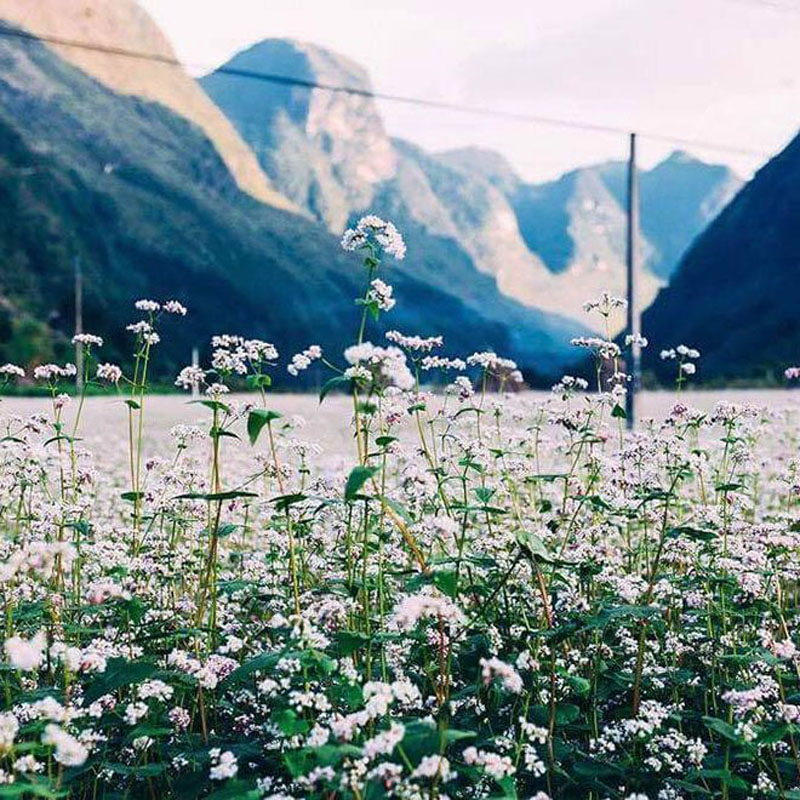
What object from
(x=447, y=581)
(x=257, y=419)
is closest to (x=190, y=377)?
(x=257, y=419)

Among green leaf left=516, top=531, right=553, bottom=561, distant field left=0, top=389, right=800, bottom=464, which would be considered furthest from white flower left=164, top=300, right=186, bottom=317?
distant field left=0, top=389, right=800, bottom=464

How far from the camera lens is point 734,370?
86.1m

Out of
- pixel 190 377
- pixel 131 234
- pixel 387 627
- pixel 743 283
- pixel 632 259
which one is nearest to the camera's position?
pixel 387 627

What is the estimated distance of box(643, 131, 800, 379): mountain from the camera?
329 ft

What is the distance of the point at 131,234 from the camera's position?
14150 cm

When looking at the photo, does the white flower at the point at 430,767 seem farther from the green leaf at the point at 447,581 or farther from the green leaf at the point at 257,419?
the green leaf at the point at 257,419

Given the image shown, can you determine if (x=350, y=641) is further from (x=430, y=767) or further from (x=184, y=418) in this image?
(x=184, y=418)

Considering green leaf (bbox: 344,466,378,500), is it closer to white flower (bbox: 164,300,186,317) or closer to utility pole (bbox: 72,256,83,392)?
white flower (bbox: 164,300,186,317)

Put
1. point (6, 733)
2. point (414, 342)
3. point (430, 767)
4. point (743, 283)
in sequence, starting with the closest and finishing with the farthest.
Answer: point (430, 767) → point (6, 733) → point (414, 342) → point (743, 283)

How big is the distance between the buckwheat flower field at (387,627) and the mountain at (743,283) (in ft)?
295

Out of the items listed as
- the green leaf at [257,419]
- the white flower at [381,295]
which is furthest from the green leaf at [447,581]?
the white flower at [381,295]

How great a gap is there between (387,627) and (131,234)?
144418 mm

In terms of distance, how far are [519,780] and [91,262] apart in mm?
122553

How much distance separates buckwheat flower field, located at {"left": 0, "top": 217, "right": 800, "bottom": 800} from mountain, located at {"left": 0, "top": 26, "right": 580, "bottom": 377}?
61.5 m
